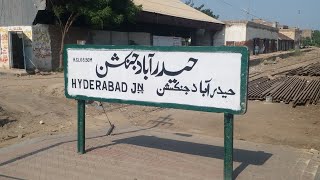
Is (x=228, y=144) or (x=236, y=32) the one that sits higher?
(x=236, y=32)

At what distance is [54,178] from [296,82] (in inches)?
607

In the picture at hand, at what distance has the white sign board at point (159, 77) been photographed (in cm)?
502

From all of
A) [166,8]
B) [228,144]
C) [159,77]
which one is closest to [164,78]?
[159,77]

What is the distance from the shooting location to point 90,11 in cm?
2145

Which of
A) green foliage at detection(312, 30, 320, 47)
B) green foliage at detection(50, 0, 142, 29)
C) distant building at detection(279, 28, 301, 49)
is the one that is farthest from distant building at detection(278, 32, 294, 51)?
green foliage at detection(50, 0, 142, 29)

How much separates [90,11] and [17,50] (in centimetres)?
507

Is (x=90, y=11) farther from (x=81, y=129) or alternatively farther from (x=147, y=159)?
(x=147, y=159)

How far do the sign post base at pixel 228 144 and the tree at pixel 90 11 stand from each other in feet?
57.2

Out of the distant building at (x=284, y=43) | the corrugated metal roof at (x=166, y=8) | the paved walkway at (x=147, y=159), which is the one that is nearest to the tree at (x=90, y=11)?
the corrugated metal roof at (x=166, y=8)

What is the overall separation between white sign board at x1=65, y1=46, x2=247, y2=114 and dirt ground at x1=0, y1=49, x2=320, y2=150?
2.28 metres

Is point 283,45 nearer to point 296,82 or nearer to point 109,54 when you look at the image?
point 296,82

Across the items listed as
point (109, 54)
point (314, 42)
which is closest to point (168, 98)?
point (109, 54)

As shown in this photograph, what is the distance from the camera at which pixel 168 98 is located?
555 centimetres

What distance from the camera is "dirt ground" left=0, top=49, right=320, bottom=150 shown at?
8328mm
